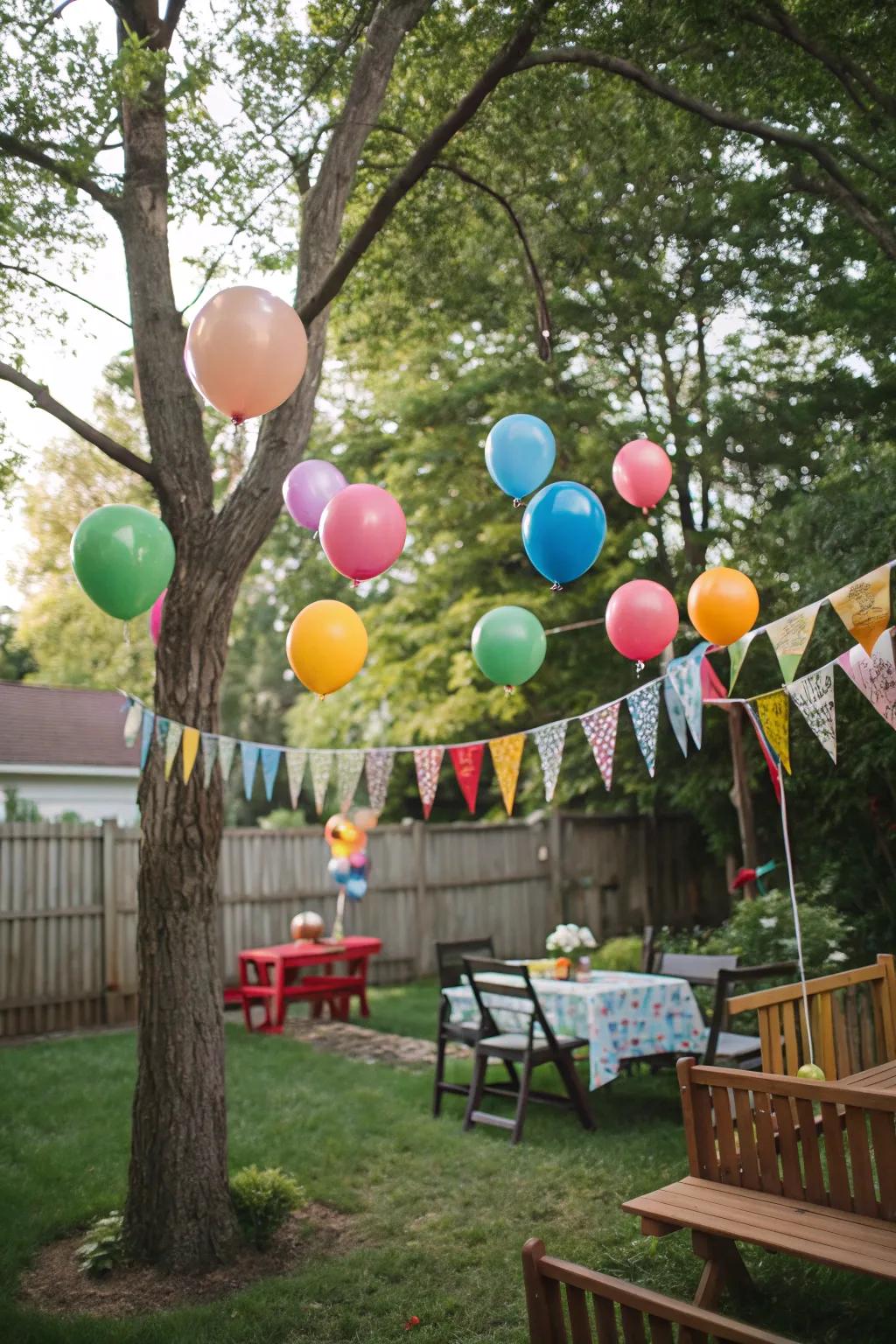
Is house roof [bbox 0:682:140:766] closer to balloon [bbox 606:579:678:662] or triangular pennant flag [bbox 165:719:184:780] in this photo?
triangular pennant flag [bbox 165:719:184:780]

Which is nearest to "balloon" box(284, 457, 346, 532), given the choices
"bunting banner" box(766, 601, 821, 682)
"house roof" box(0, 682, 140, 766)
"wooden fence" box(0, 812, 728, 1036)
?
"bunting banner" box(766, 601, 821, 682)

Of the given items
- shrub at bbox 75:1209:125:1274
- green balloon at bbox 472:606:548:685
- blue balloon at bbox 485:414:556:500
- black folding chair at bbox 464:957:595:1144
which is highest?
blue balloon at bbox 485:414:556:500

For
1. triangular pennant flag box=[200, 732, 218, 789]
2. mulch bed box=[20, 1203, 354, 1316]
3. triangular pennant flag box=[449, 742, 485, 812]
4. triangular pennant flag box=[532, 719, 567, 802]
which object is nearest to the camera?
mulch bed box=[20, 1203, 354, 1316]

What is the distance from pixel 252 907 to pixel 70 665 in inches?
519

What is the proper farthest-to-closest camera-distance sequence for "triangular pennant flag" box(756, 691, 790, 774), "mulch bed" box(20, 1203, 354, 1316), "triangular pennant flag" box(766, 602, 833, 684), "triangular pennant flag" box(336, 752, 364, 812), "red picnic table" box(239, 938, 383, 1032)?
1. "red picnic table" box(239, 938, 383, 1032)
2. "triangular pennant flag" box(336, 752, 364, 812)
3. "triangular pennant flag" box(756, 691, 790, 774)
4. "triangular pennant flag" box(766, 602, 833, 684)
5. "mulch bed" box(20, 1203, 354, 1316)

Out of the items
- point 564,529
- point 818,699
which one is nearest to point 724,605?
point 818,699

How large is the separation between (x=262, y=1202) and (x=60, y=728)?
47.3ft

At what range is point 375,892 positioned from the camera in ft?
35.4

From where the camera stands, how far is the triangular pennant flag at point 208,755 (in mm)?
4297

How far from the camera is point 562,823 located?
12.2 meters

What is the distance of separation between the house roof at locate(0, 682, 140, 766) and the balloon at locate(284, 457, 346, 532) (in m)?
12.6

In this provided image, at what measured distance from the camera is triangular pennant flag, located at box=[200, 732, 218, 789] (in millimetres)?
4297

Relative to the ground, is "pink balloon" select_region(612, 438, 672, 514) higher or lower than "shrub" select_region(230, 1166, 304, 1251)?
higher

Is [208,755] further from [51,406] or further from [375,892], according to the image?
[375,892]
